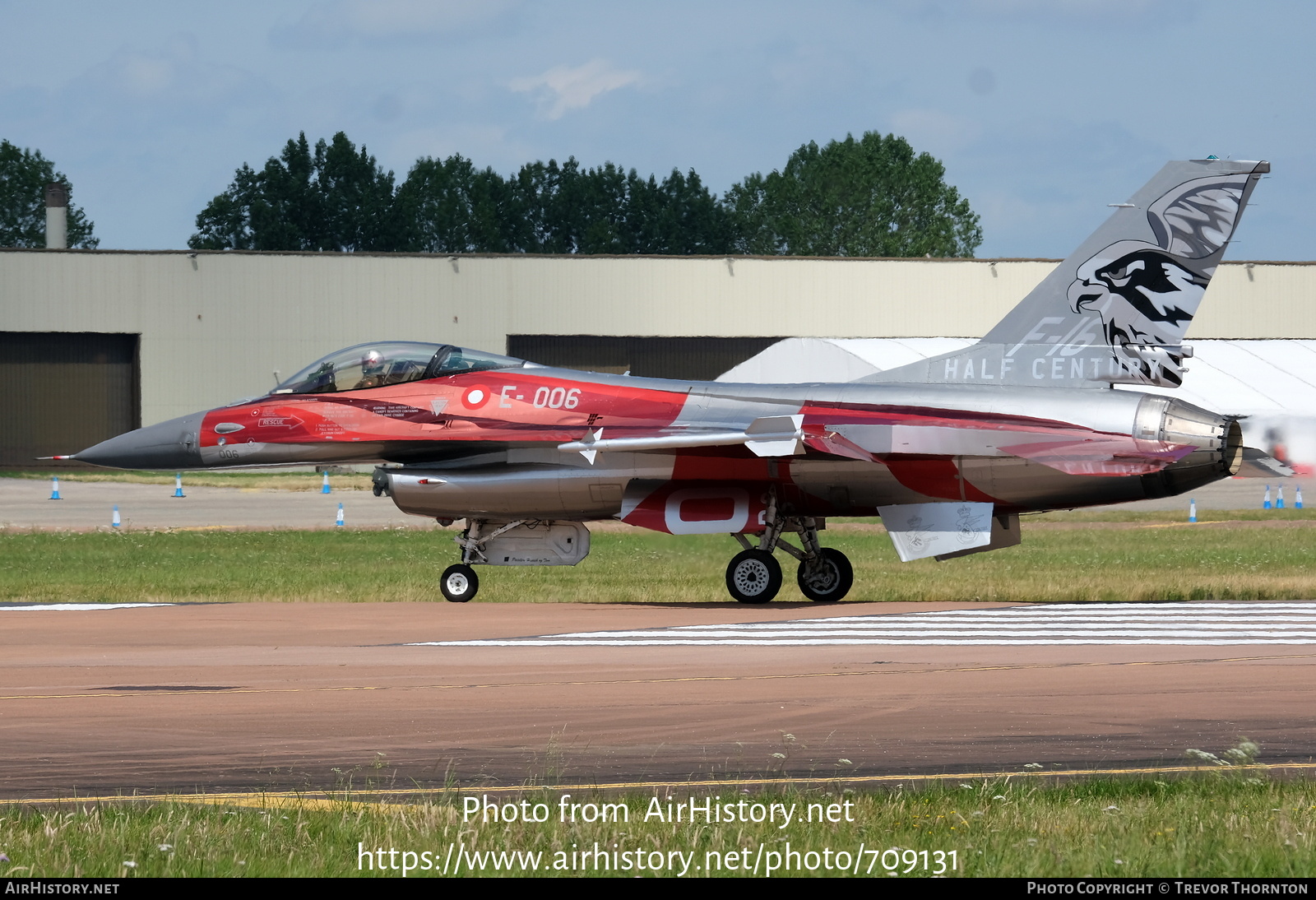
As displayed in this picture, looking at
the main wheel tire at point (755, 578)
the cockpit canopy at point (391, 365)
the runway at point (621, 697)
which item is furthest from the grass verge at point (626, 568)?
the runway at point (621, 697)

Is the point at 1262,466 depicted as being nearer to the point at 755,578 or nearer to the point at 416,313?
the point at 755,578

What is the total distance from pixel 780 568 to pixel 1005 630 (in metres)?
4.61

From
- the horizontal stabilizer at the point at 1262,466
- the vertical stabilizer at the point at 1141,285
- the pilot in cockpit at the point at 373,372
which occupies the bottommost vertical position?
the horizontal stabilizer at the point at 1262,466

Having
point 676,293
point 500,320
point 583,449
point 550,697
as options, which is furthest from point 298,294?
point 550,697

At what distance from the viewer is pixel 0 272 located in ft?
196

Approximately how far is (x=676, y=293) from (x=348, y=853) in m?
56.8

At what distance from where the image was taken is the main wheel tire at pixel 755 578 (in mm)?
21359

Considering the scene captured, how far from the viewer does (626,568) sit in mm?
28562

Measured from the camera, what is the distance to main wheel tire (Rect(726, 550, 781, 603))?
21.4m

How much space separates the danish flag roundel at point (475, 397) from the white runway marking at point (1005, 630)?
4.74 metres

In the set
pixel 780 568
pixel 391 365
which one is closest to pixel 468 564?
pixel 391 365

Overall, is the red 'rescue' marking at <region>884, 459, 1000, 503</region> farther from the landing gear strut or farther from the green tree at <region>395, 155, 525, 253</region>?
the green tree at <region>395, 155, 525, 253</region>

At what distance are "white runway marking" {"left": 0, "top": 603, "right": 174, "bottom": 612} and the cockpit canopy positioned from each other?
3456mm

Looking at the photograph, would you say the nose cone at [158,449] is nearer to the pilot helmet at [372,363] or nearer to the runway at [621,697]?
the pilot helmet at [372,363]
